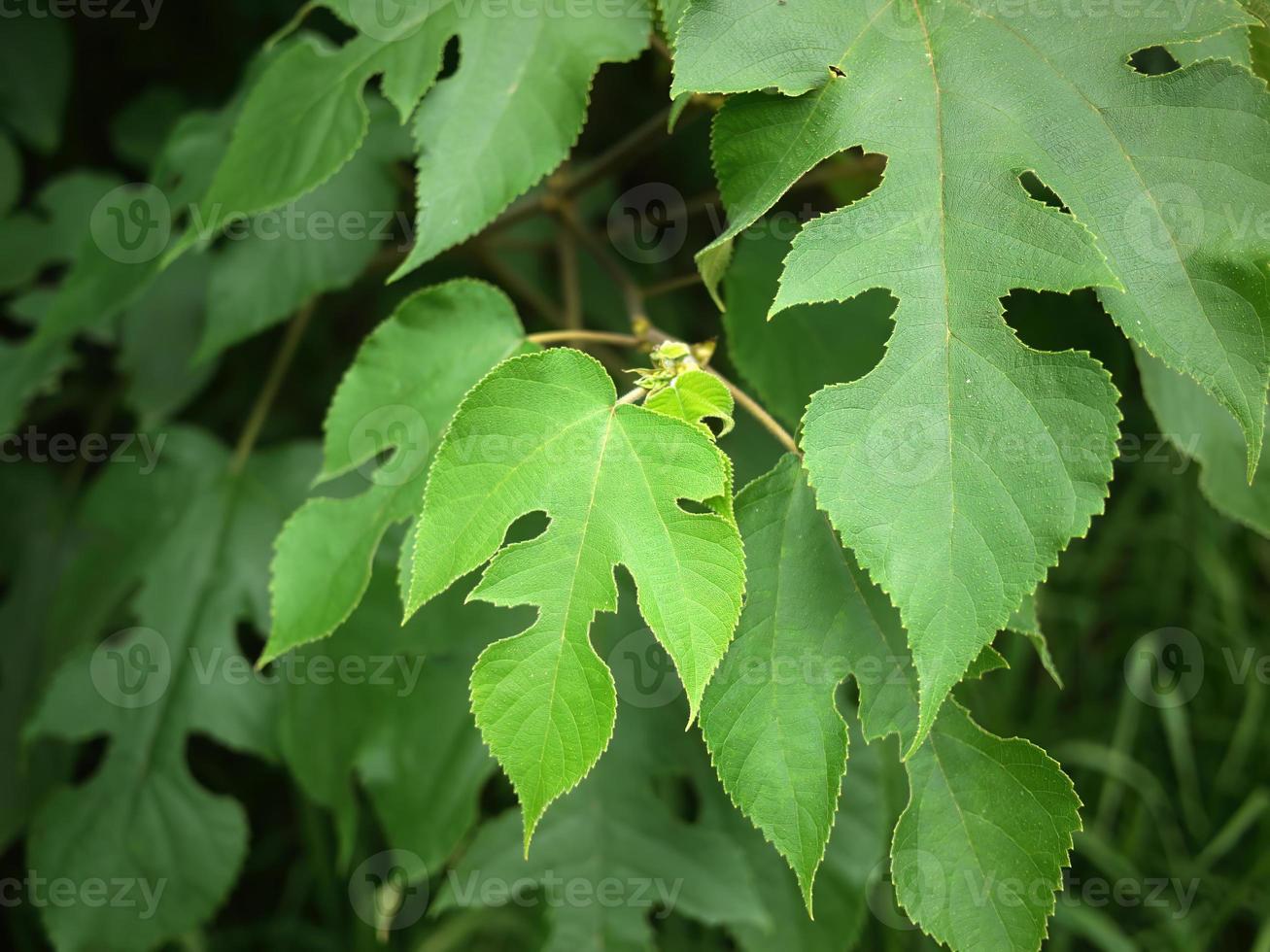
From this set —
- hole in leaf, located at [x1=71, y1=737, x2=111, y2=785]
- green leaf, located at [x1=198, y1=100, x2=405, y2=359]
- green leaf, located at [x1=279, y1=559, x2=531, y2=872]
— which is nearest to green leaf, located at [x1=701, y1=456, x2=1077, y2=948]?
green leaf, located at [x1=279, y1=559, x2=531, y2=872]

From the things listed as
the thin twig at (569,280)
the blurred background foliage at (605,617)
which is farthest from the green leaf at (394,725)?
the thin twig at (569,280)

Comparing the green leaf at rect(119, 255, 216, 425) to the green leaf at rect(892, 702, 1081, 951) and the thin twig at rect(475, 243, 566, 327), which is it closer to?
the thin twig at rect(475, 243, 566, 327)

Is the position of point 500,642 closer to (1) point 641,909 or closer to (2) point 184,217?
(1) point 641,909

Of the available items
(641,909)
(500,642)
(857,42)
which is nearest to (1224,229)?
(857,42)

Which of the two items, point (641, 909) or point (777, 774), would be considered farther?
point (641, 909)

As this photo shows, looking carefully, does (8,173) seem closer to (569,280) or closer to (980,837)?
(569,280)

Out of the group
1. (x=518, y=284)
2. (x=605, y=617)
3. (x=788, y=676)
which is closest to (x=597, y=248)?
(x=518, y=284)

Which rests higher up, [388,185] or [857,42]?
[857,42]
